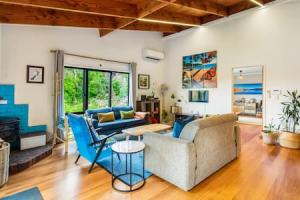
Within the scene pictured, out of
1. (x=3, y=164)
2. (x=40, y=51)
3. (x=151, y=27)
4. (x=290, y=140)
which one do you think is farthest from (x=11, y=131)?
(x=290, y=140)

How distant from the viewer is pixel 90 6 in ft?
11.9

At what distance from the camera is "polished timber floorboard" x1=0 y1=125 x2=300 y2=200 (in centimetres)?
227

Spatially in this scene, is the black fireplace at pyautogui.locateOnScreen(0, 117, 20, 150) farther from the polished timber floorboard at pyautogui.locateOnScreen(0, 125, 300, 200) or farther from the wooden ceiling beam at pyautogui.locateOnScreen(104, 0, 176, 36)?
the wooden ceiling beam at pyautogui.locateOnScreen(104, 0, 176, 36)

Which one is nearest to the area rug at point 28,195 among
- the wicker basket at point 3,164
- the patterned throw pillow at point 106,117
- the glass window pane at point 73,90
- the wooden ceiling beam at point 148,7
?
the wicker basket at point 3,164

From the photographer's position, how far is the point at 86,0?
354 centimetres

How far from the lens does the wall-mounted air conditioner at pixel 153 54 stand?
22.2 ft

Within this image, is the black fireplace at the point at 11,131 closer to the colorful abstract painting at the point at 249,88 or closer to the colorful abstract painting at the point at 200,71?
the colorful abstract painting at the point at 200,71

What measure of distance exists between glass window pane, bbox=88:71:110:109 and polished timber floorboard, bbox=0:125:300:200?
2.38 metres

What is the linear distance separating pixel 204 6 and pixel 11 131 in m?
5.24

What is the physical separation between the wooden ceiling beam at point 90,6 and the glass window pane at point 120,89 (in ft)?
7.90

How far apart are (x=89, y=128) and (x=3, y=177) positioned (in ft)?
4.23

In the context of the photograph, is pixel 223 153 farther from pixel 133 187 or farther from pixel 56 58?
pixel 56 58

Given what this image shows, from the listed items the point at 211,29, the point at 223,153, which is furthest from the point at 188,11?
the point at 223,153

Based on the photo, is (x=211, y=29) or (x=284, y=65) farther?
(x=211, y=29)
